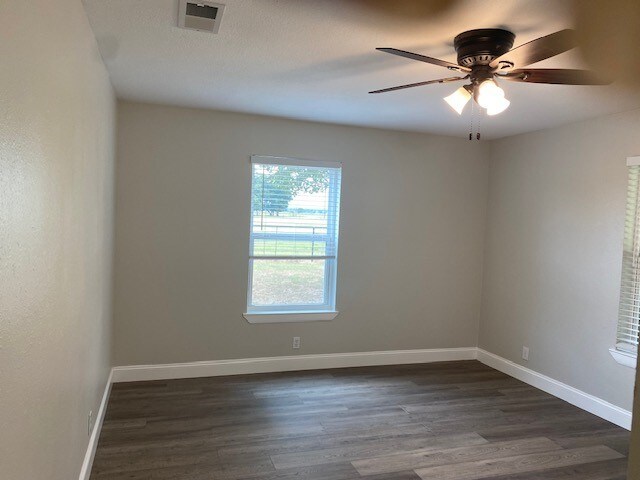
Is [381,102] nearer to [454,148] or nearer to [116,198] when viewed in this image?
[454,148]

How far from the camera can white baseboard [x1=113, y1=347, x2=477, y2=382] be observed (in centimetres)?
423

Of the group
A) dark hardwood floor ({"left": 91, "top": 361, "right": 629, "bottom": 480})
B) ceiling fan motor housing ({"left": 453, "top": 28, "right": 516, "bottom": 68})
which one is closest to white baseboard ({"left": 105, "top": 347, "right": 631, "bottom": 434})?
dark hardwood floor ({"left": 91, "top": 361, "right": 629, "bottom": 480})

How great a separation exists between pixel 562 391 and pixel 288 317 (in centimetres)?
254

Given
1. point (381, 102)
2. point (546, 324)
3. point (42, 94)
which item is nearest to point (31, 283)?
point (42, 94)

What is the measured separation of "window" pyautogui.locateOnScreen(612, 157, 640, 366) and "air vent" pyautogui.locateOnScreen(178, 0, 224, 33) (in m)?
3.19

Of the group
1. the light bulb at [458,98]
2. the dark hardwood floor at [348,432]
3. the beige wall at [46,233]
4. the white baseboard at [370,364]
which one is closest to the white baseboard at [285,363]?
the white baseboard at [370,364]

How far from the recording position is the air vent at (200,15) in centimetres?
210

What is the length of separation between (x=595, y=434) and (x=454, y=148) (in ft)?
9.71

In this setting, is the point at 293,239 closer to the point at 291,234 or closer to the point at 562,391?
the point at 291,234

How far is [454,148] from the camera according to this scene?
511cm

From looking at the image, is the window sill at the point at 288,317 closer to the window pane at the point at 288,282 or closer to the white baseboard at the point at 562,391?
the window pane at the point at 288,282

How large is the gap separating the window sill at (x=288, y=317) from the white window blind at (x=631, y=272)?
245cm

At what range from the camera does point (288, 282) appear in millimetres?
4668

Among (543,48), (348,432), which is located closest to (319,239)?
(348,432)
